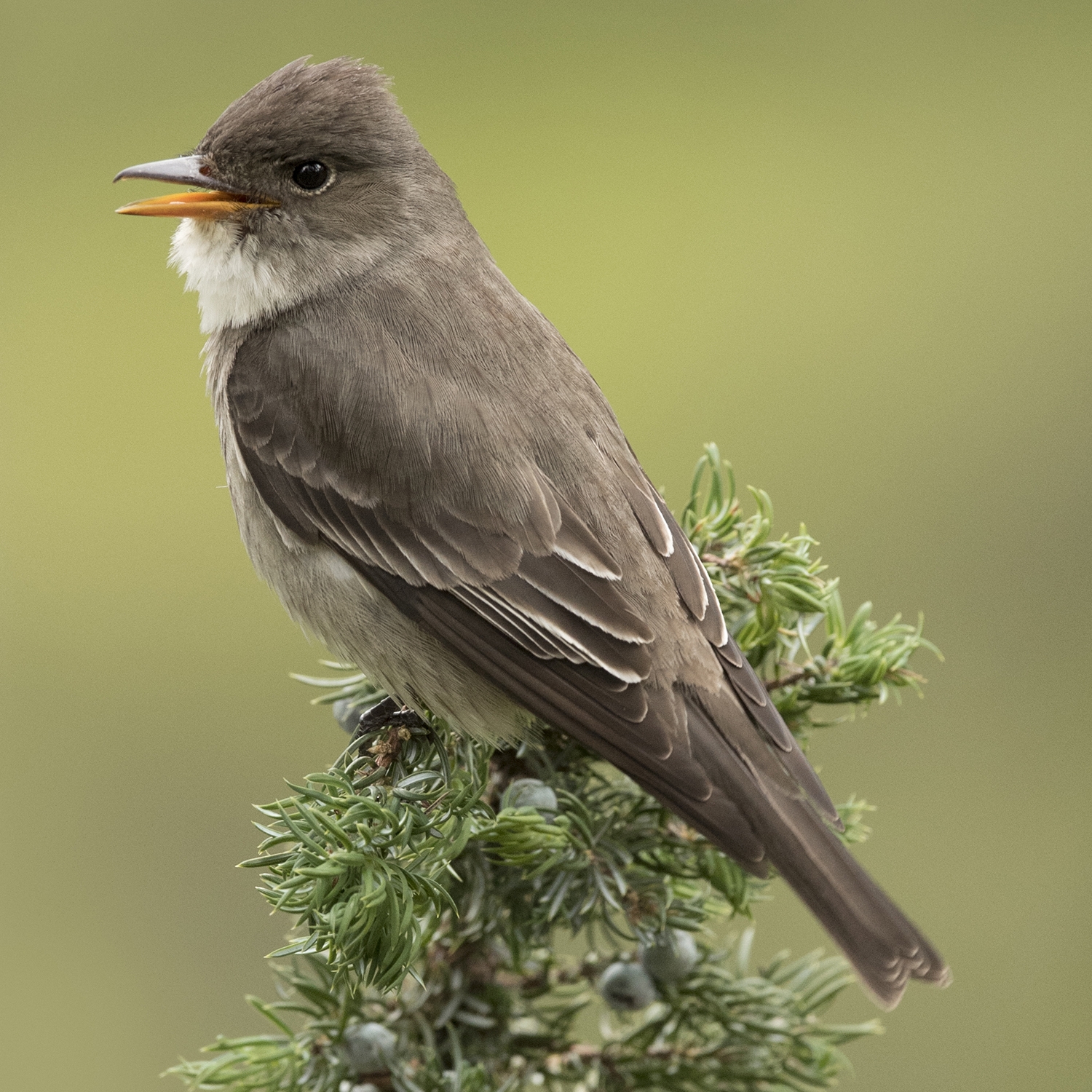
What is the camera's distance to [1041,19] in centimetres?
611

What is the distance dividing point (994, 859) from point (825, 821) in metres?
1.88

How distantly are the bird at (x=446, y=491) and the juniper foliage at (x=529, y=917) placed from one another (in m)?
0.11

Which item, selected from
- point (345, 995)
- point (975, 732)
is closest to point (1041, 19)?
point (975, 732)

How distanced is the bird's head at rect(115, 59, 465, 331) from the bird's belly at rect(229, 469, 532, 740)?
45 cm

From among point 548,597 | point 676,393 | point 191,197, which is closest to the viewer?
point 548,597

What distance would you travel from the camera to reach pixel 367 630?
9.63 ft

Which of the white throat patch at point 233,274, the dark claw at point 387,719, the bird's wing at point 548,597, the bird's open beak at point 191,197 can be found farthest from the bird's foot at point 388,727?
the bird's open beak at point 191,197

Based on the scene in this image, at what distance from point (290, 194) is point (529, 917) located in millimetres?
1725

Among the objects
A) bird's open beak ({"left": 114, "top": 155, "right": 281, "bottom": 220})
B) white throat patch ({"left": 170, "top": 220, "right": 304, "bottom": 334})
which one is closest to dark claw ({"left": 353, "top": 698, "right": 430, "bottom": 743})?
white throat patch ({"left": 170, "top": 220, "right": 304, "bottom": 334})

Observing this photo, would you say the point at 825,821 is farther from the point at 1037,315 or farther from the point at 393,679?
the point at 1037,315

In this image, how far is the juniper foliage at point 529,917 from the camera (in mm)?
2090

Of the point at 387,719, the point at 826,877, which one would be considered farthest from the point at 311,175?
the point at 826,877

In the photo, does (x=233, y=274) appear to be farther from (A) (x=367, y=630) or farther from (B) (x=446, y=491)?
(A) (x=367, y=630)

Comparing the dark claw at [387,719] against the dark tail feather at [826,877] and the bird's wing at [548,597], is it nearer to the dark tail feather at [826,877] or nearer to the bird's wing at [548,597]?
the bird's wing at [548,597]
